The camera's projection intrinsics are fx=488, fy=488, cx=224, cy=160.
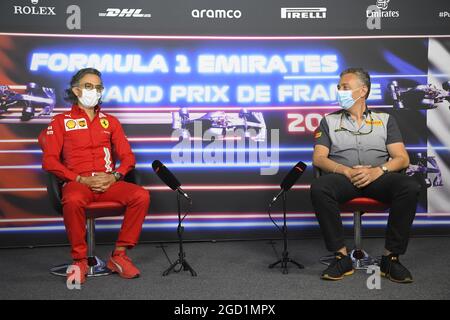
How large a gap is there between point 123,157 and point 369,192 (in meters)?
1.82

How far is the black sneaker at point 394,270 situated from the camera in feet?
10.2

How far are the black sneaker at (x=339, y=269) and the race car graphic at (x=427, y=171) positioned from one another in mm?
1599

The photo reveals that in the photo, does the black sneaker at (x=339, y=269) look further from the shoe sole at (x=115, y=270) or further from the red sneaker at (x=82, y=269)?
the red sneaker at (x=82, y=269)

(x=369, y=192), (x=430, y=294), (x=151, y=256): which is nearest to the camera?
(x=430, y=294)

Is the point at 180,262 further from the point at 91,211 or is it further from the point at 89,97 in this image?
the point at 89,97

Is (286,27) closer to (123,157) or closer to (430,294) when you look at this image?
(123,157)

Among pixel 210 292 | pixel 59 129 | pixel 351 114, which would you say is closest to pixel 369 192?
pixel 351 114

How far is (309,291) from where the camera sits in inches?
118

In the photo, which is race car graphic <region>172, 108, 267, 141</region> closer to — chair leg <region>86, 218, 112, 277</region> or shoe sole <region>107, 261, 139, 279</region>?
chair leg <region>86, 218, 112, 277</region>

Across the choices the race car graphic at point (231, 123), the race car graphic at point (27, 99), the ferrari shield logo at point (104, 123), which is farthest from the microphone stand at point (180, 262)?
the race car graphic at point (27, 99)

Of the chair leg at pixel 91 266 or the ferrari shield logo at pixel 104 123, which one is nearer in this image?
the chair leg at pixel 91 266

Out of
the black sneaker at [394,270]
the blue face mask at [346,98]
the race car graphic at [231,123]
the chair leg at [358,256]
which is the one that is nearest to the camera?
the black sneaker at [394,270]

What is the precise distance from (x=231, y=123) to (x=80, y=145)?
139 cm

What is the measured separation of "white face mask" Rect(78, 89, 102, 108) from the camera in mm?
3654
